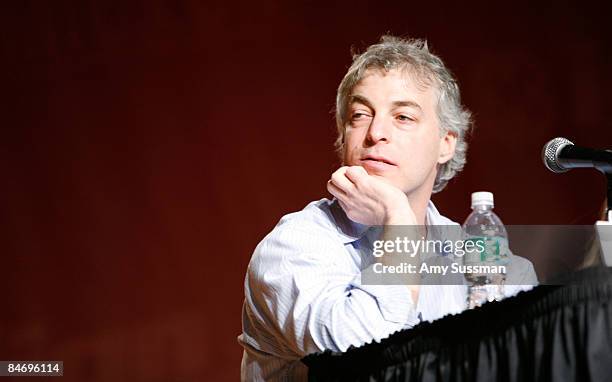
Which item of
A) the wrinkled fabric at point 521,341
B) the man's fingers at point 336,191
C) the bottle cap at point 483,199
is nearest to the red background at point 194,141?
the man's fingers at point 336,191

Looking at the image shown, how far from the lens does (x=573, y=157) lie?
119 cm

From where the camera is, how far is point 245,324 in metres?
1.42

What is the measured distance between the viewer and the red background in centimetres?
281

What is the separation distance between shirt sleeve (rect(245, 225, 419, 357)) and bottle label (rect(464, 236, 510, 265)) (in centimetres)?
13

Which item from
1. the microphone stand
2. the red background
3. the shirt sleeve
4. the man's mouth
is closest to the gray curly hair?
the man's mouth

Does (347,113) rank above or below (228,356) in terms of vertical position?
above

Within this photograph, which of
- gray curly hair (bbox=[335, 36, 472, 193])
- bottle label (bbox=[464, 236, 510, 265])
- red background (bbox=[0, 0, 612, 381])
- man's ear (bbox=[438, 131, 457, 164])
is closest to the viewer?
bottle label (bbox=[464, 236, 510, 265])

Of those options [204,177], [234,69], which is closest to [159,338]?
[204,177]

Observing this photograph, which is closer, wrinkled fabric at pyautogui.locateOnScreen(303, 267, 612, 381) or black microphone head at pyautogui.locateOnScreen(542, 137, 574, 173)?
wrinkled fabric at pyautogui.locateOnScreen(303, 267, 612, 381)

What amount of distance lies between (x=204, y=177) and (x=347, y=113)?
1.32 metres

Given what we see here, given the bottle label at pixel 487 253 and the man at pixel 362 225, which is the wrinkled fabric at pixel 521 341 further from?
the bottle label at pixel 487 253

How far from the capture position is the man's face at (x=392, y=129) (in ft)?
4.97

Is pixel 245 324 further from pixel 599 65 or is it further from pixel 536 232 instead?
pixel 599 65

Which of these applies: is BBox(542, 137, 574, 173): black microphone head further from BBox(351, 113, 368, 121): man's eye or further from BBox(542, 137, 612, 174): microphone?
BBox(351, 113, 368, 121): man's eye
